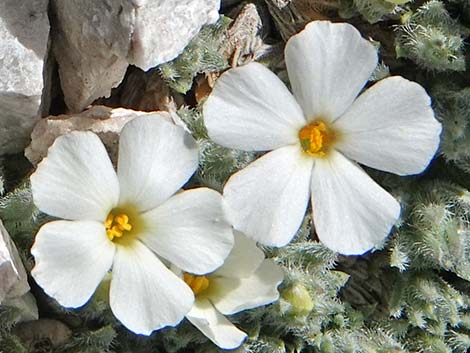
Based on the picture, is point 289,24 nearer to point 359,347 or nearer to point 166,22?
point 166,22

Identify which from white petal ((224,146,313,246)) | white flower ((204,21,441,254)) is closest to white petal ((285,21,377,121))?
white flower ((204,21,441,254))

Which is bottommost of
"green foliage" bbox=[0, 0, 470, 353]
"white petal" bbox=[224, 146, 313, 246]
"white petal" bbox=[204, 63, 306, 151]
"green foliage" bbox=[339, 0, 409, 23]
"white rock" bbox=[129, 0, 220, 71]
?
"green foliage" bbox=[0, 0, 470, 353]

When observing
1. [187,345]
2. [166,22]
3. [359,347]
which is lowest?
[359,347]

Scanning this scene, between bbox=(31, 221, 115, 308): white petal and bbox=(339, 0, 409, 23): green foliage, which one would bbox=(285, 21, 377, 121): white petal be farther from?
bbox=(31, 221, 115, 308): white petal

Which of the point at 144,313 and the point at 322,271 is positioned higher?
the point at 144,313

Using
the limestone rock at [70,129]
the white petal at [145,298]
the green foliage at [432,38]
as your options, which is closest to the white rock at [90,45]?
the limestone rock at [70,129]

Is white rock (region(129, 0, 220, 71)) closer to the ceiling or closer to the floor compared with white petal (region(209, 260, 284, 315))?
closer to the ceiling

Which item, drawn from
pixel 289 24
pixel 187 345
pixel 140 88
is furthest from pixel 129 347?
pixel 289 24
